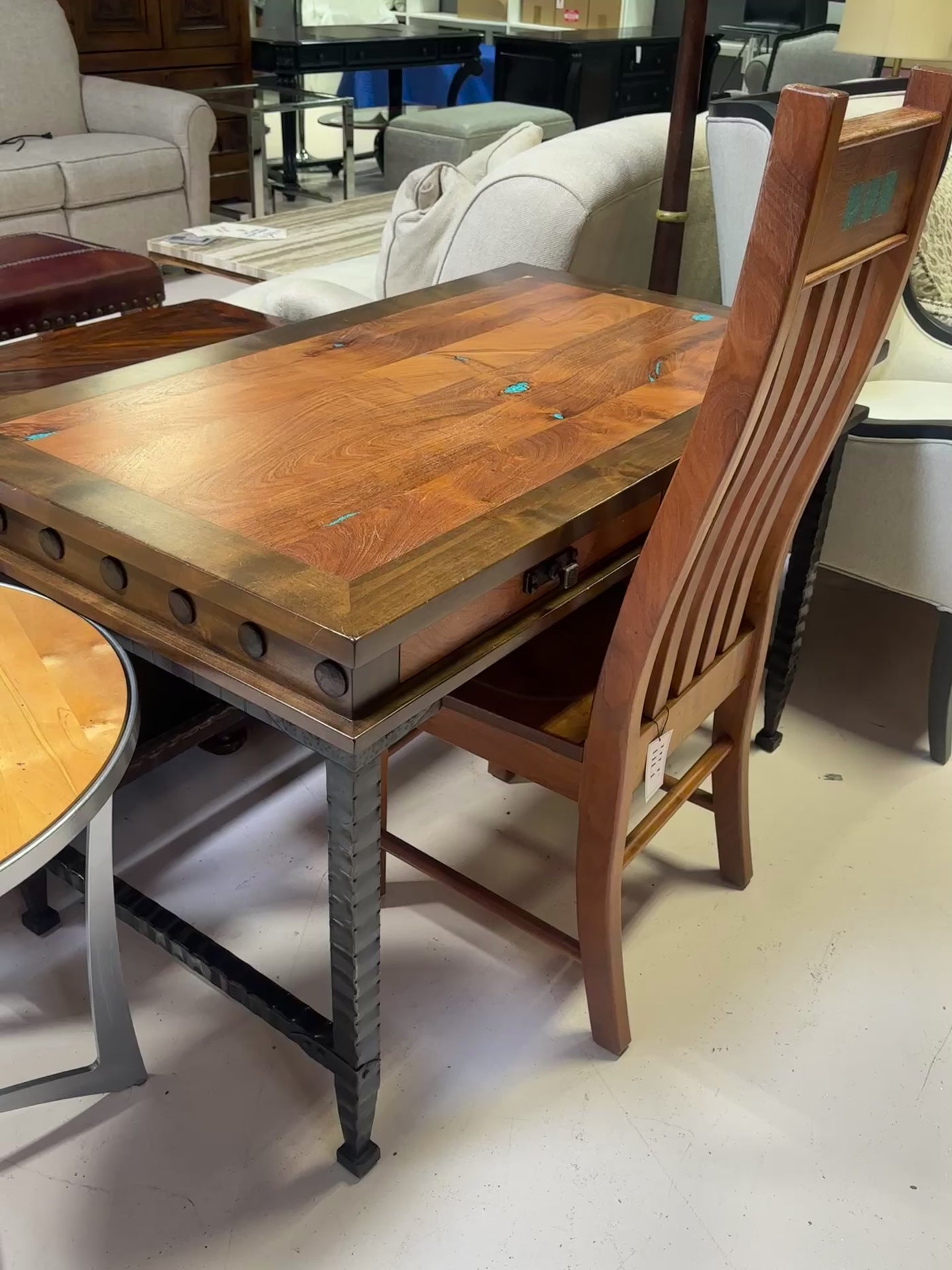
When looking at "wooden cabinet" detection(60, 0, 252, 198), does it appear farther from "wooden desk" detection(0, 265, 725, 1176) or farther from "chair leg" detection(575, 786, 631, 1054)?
"chair leg" detection(575, 786, 631, 1054)

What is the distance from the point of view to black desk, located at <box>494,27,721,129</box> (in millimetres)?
6059

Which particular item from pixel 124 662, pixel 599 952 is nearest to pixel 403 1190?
pixel 599 952

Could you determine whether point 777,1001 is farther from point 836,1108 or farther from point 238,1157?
point 238,1157

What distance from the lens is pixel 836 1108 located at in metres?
1.33

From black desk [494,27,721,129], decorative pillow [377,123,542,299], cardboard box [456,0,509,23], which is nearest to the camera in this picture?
decorative pillow [377,123,542,299]

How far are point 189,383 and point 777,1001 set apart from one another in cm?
110

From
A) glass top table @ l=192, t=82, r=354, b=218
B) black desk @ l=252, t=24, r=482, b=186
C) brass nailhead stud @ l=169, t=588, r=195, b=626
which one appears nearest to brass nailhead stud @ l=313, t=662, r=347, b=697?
brass nailhead stud @ l=169, t=588, r=195, b=626

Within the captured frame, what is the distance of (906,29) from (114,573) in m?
2.86

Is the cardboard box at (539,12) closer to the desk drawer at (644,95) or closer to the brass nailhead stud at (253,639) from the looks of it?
the desk drawer at (644,95)

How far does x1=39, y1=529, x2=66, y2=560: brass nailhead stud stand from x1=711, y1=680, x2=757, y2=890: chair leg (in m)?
0.87

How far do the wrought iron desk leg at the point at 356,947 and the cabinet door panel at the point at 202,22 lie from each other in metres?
4.92

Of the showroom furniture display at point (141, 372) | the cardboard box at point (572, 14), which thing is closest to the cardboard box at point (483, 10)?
the cardboard box at point (572, 14)

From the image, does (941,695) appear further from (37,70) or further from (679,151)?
(37,70)

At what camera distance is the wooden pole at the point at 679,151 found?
186 centimetres
